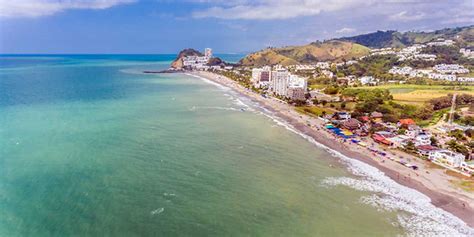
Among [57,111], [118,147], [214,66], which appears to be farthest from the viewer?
Result: [214,66]

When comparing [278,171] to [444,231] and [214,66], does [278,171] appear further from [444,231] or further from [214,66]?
[214,66]

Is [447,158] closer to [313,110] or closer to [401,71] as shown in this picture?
[313,110]

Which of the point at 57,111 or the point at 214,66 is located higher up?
the point at 214,66

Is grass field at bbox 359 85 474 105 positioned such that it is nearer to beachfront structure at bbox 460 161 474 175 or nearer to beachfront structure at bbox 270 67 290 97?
beachfront structure at bbox 270 67 290 97

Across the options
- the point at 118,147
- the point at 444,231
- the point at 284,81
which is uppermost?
the point at 284,81

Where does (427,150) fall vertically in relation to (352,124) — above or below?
below

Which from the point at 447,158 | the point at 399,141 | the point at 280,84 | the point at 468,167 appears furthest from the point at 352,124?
the point at 280,84

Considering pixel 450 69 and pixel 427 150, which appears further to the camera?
pixel 450 69

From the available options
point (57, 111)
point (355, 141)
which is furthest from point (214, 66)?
point (355, 141)
